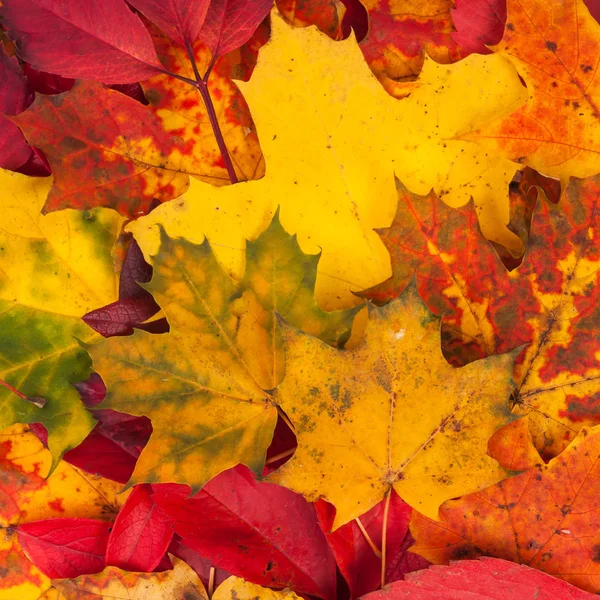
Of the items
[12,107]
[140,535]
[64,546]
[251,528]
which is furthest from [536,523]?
[12,107]

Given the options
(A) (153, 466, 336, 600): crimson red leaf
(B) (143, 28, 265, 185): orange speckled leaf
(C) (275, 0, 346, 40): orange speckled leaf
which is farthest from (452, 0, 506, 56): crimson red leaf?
(A) (153, 466, 336, 600): crimson red leaf

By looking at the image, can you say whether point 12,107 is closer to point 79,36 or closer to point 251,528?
point 79,36

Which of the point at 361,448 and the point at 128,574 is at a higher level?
the point at 361,448

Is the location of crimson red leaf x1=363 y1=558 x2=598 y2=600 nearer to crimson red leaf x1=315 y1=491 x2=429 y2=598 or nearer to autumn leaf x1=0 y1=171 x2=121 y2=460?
crimson red leaf x1=315 y1=491 x2=429 y2=598

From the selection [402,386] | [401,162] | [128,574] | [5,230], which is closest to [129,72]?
[5,230]

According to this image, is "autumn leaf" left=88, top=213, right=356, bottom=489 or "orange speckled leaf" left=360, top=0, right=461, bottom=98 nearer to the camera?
"autumn leaf" left=88, top=213, right=356, bottom=489

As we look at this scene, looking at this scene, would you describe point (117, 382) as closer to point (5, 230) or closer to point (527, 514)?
point (5, 230)

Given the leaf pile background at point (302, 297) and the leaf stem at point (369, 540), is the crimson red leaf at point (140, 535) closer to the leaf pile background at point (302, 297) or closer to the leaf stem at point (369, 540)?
the leaf pile background at point (302, 297)
